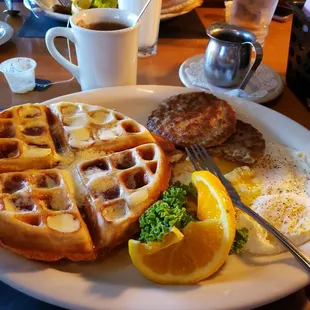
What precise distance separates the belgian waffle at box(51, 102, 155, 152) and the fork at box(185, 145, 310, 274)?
0.48 ft

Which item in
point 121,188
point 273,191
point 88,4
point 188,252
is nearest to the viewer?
point 188,252

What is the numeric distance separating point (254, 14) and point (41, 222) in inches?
64.4

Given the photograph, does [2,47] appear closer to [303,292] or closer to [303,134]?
[303,134]

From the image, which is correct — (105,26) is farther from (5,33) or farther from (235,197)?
(235,197)

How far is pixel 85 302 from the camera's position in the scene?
79cm

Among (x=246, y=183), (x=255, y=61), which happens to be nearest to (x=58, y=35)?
(x=255, y=61)

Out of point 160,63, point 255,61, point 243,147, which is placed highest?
point 255,61

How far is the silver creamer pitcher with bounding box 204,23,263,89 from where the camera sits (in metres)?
1.56

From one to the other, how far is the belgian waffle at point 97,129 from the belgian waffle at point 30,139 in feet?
0.12

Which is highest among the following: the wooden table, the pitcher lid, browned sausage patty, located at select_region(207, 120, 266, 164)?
the pitcher lid

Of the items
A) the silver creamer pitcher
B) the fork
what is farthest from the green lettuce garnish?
the silver creamer pitcher

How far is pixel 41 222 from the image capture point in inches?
35.9

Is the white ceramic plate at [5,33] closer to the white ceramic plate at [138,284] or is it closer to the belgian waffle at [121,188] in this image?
the belgian waffle at [121,188]

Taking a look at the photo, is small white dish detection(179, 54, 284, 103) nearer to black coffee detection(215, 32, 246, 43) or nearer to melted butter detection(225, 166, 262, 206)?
black coffee detection(215, 32, 246, 43)
